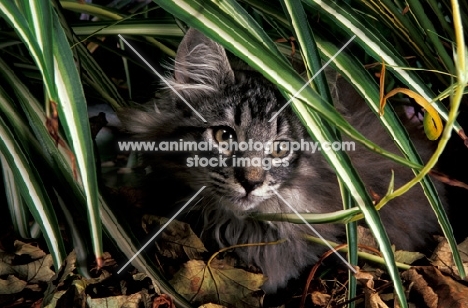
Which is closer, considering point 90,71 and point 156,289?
point 156,289

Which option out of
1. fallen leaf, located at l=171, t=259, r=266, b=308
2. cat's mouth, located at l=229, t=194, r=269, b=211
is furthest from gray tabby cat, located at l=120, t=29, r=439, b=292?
fallen leaf, located at l=171, t=259, r=266, b=308

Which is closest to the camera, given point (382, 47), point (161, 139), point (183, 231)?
point (382, 47)

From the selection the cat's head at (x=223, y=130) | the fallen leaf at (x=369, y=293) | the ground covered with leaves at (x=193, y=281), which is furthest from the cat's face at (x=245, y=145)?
the fallen leaf at (x=369, y=293)

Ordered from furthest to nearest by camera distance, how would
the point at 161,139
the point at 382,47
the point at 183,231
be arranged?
1. the point at 161,139
2. the point at 183,231
3. the point at 382,47

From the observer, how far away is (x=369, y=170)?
3.77 ft

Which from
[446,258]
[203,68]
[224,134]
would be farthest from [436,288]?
[203,68]

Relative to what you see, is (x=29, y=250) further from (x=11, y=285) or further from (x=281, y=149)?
(x=281, y=149)

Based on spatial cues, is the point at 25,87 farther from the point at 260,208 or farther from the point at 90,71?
the point at 260,208

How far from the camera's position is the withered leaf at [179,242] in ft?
3.36

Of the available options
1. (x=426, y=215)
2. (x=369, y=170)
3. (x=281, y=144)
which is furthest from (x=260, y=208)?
(x=426, y=215)

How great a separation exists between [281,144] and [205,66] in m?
0.21

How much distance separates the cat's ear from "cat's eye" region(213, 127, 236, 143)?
0.35 feet

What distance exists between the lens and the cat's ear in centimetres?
106

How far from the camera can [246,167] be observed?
0.98 meters
